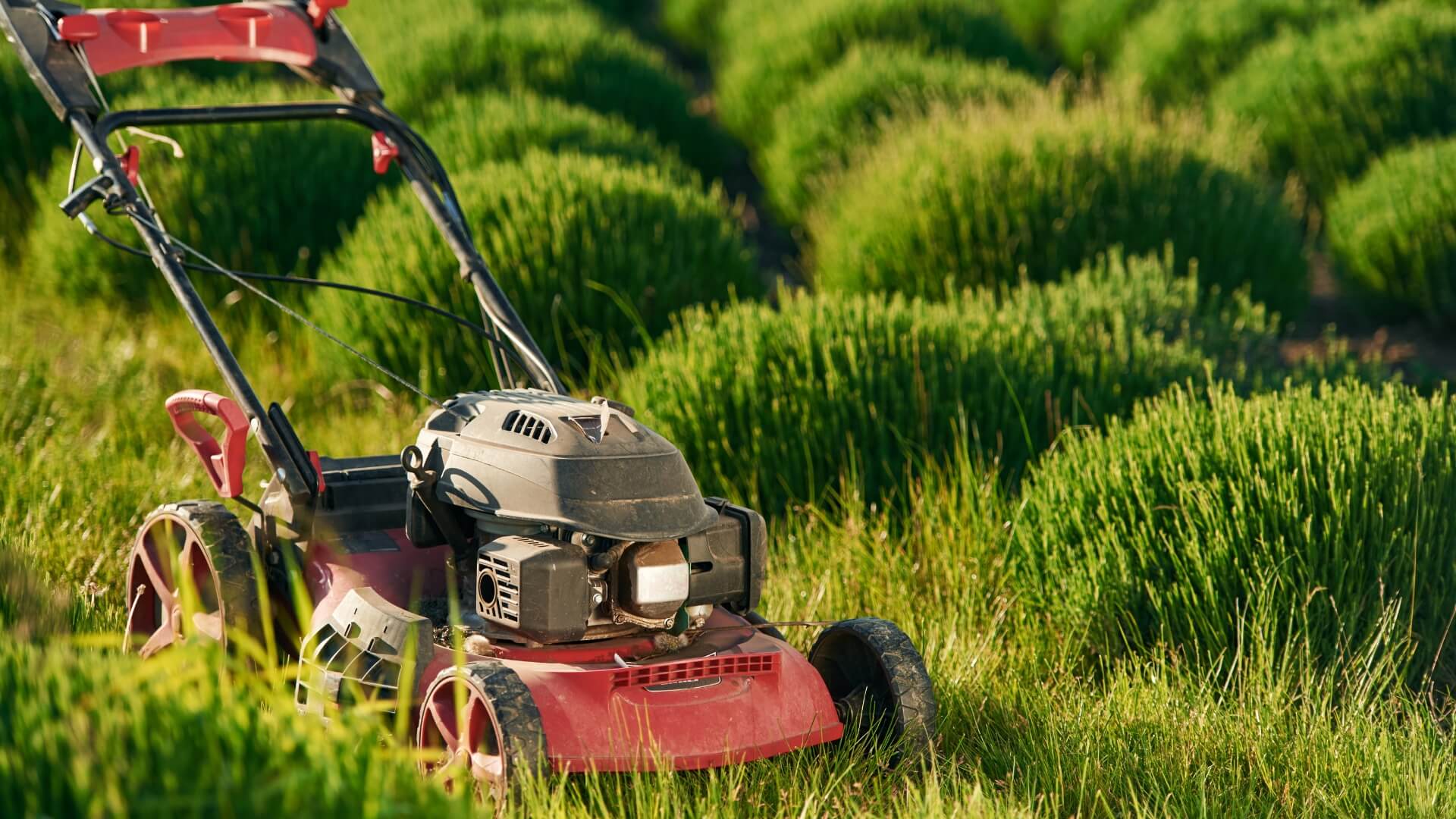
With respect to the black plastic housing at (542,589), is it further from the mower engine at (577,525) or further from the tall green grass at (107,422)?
the tall green grass at (107,422)

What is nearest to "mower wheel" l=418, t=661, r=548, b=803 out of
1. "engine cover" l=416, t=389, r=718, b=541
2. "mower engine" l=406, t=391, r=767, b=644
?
"mower engine" l=406, t=391, r=767, b=644

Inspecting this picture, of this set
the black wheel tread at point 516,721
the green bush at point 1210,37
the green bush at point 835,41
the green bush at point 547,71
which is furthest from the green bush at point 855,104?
the black wheel tread at point 516,721

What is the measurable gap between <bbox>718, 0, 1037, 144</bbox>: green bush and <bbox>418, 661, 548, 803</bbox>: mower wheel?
25.2 feet

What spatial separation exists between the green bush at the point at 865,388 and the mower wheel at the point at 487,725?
4.91 ft

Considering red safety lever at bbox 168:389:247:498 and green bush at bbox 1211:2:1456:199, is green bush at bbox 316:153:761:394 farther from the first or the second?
green bush at bbox 1211:2:1456:199

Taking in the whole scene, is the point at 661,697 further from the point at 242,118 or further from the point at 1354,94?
the point at 1354,94

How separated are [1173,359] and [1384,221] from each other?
→ 9.93 feet

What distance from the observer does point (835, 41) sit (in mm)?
10078

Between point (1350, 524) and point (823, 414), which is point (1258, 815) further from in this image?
point (823, 414)

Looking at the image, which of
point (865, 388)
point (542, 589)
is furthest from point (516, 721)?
point (865, 388)

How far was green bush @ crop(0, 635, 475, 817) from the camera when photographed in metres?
1.50

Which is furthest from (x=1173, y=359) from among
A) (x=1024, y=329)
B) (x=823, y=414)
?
(x=823, y=414)

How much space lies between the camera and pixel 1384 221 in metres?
6.98

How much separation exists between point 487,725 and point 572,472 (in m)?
0.40
